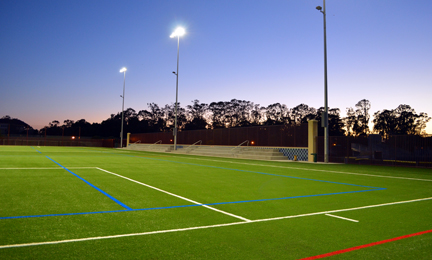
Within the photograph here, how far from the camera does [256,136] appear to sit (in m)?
33.1

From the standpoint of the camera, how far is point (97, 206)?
6.48m

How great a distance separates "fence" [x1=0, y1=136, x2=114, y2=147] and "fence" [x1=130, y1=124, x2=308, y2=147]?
27705mm

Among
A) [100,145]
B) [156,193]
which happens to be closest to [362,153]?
[156,193]

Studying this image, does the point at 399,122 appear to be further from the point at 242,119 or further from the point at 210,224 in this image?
the point at 210,224

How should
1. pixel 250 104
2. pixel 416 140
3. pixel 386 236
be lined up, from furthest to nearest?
pixel 250 104 → pixel 416 140 → pixel 386 236

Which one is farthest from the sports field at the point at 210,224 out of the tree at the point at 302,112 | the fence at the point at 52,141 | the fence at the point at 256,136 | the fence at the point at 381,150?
the tree at the point at 302,112

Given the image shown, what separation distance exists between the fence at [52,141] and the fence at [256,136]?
27.7 metres

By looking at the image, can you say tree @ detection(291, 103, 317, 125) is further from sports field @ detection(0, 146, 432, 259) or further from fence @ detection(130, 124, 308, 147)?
sports field @ detection(0, 146, 432, 259)

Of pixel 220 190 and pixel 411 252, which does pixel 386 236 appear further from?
pixel 220 190

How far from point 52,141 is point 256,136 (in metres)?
49.2

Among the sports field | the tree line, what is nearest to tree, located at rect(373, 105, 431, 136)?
the tree line

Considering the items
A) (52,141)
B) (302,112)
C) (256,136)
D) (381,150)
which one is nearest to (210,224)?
(381,150)

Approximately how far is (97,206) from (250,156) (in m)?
24.0

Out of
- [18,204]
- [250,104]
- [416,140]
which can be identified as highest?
[250,104]
